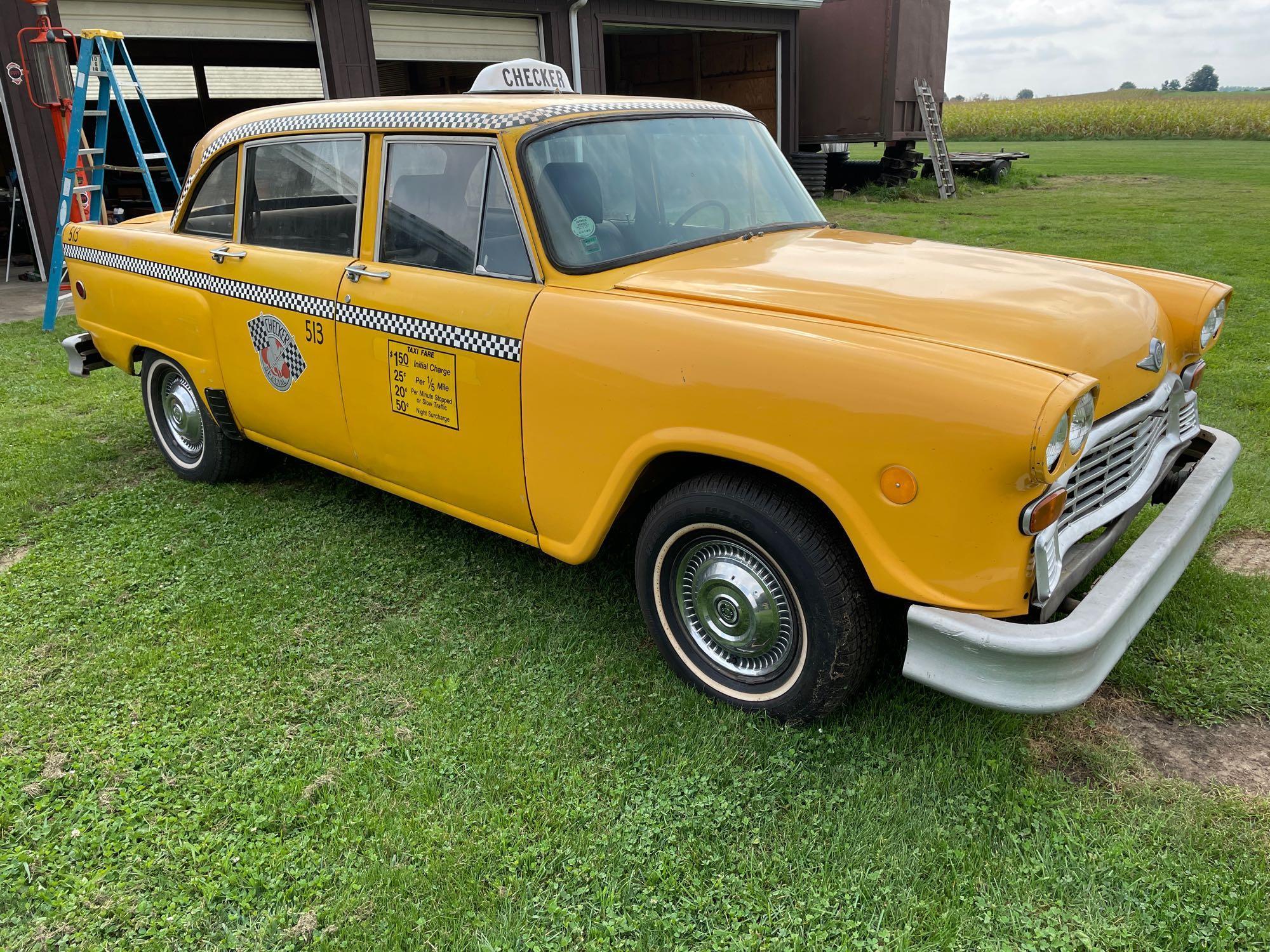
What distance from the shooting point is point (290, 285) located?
379 centimetres

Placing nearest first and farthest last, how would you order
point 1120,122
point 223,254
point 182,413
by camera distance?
point 223,254 < point 182,413 < point 1120,122

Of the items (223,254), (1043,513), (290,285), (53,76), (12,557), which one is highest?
(53,76)

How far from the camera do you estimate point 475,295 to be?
3.13m

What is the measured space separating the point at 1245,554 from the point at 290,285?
4.03 m

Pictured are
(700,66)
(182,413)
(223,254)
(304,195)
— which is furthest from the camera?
(700,66)

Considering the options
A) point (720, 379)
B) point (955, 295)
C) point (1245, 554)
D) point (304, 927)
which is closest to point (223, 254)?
point (720, 379)

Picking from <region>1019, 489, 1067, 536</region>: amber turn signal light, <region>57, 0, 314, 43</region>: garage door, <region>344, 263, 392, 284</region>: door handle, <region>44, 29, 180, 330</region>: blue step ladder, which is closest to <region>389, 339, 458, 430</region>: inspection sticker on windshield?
<region>344, 263, 392, 284</region>: door handle

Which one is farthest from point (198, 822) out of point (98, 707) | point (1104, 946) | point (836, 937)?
point (1104, 946)

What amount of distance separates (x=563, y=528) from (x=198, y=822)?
1.35 meters

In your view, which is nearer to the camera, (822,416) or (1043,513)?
(1043,513)

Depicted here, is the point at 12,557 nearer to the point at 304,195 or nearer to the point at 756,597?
the point at 304,195

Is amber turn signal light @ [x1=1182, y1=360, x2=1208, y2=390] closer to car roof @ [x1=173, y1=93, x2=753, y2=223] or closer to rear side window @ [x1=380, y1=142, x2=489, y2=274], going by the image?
car roof @ [x1=173, y1=93, x2=753, y2=223]

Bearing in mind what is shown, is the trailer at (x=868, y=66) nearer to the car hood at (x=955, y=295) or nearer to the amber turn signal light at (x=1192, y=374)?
the amber turn signal light at (x=1192, y=374)

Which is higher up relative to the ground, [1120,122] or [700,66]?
[700,66]
